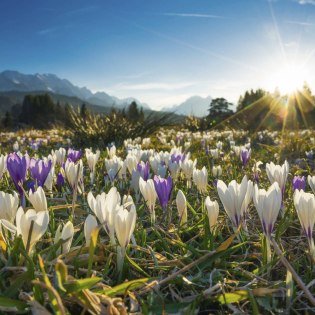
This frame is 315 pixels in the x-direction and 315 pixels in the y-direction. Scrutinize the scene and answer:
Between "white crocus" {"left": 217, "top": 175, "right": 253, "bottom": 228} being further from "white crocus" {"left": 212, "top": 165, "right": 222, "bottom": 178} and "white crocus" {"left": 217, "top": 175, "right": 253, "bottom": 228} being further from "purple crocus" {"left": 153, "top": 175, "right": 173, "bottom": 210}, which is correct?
"white crocus" {"left": 212, "top": 165, "right": 222, "bottom": 178}

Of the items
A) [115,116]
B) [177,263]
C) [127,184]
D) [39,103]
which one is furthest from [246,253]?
[39,103]

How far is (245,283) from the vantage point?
141 centimetres

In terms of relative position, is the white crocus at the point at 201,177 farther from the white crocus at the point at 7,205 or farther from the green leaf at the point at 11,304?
the green leaf at the point at 11,304

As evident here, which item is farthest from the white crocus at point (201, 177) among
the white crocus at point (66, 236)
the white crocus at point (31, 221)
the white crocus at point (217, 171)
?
the white crocus at point (31, 221)

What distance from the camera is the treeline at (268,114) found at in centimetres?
1475

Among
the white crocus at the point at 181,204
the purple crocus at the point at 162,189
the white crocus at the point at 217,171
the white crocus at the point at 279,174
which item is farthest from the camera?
the white crocus at the point at 217,171

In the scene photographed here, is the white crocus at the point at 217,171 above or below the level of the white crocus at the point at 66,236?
above

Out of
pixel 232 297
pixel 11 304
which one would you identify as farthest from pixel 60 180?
pixel 232 297

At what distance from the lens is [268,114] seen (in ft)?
56.9

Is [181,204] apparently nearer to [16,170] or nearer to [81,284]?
[81,284]

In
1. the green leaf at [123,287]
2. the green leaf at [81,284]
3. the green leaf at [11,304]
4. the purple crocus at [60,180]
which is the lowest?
the green leaf at [11,304]

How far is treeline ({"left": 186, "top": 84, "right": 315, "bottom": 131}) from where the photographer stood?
48.4 feet

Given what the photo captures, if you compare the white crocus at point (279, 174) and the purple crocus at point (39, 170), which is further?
the purple crocus at point (39, 170)

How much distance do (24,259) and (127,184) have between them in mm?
1665
